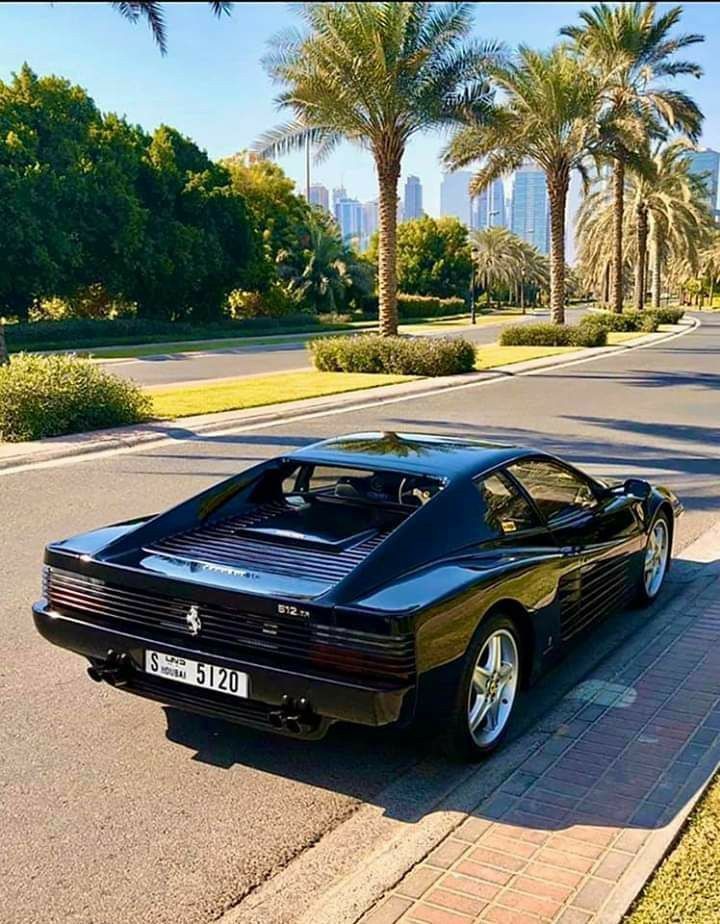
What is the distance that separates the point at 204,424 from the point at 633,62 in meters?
27.3

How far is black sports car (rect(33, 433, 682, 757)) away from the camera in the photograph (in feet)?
12.5

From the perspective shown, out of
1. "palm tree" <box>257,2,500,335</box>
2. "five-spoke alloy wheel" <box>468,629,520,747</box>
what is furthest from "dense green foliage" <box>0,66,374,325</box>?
"five-spoke alloy wheel" <box>468,629,520,747</box>

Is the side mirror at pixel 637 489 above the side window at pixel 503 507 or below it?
below

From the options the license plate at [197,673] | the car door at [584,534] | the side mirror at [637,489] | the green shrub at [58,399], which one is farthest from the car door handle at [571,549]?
the green shrub at [58,399]

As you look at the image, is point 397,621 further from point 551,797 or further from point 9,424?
point 9,424

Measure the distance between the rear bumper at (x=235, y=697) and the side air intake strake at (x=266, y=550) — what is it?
0.47 m

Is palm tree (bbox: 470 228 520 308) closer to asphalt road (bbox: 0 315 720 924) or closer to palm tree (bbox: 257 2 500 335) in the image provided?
palm tree (bbox: 257 2 500 335)

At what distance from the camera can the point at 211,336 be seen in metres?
45.3

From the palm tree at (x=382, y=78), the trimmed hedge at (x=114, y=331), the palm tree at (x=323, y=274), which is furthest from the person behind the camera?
the palm tree at (x=323, y=274)

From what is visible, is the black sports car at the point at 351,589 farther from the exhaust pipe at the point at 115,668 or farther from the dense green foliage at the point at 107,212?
the dense green foliage at the point at 107,212

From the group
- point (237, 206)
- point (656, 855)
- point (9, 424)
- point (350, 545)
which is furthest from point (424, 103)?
point (237, 206)

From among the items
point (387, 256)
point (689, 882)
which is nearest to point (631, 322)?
point (387, 256)

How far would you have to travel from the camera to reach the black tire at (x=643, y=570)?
6.27m

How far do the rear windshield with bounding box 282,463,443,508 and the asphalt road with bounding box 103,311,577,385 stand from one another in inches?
709
